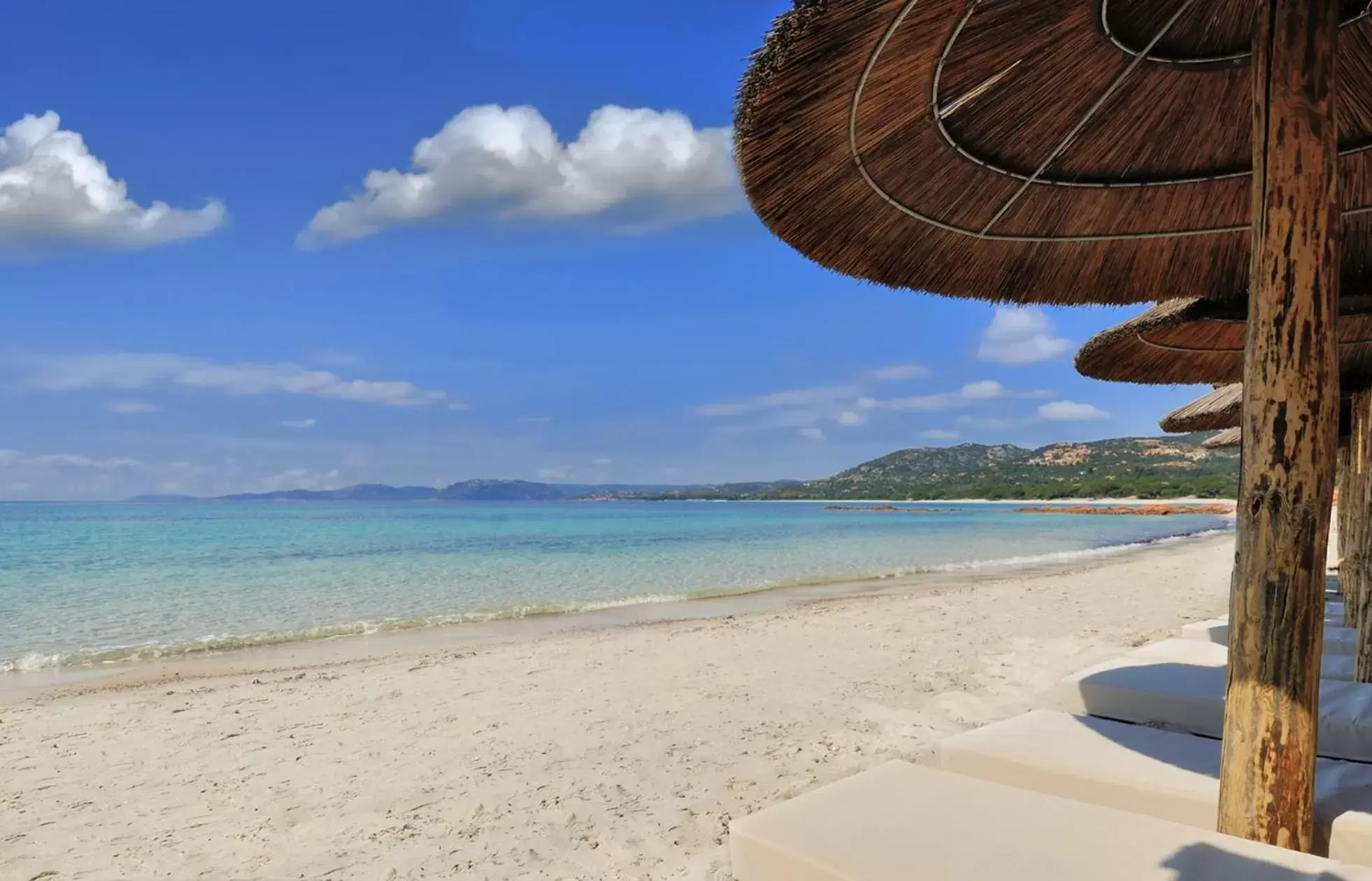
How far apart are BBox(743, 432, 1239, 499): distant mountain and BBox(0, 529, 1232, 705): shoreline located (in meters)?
43.1

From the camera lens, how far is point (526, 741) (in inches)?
169

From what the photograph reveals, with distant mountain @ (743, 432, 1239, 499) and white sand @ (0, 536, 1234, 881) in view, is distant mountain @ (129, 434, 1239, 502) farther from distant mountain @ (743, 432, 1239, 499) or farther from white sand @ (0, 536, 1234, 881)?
white sand @ (0, 536, 1234, 881)

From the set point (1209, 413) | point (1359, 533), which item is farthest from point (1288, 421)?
point (1209, 413)

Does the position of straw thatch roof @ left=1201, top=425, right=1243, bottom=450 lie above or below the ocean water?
above

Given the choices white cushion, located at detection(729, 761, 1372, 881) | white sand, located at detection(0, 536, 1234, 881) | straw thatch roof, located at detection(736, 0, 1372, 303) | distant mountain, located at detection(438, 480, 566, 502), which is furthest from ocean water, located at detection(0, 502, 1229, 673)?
distant mountain, located at detection(438, 480, 566, 502)

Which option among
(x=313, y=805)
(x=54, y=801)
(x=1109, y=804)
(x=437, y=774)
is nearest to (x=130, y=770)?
(x=54, y=801)

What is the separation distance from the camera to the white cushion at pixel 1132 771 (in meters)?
2.13

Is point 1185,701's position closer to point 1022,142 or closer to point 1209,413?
point 1022,142

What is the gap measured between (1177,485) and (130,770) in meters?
59.7

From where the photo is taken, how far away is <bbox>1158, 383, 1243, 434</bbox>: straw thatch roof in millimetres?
6820

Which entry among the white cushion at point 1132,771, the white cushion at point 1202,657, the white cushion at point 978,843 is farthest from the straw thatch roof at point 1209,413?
the white cushion at point 978,843

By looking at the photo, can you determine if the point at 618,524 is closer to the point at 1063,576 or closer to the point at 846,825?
the point at 1063,576

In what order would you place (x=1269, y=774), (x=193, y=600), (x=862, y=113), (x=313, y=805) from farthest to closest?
(x=193, y=600) → (x=313, y=805) → (x=862, y=113) → (x=1269, y=774)

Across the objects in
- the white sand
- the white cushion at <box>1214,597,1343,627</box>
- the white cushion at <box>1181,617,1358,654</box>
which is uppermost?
the white cushion at <box>1181,617,1358,654</box>
